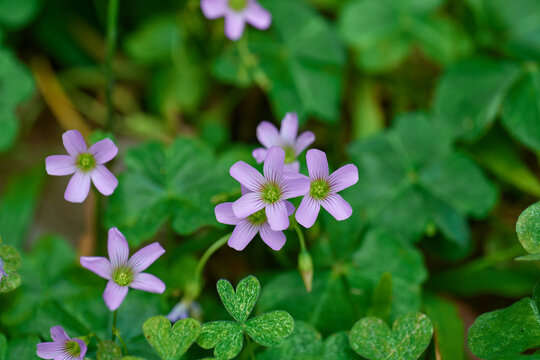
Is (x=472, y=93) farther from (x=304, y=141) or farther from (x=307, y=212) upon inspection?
(x=307, y=212)

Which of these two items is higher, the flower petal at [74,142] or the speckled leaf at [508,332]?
the flower petal at [74,142]

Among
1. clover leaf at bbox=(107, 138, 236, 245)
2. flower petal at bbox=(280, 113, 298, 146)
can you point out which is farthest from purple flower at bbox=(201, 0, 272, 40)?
flower petal at bbox=(280, 113, 298, 146)

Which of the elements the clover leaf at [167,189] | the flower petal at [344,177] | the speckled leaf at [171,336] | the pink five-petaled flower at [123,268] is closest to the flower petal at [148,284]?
the pink five-petaled flower at [123,268]

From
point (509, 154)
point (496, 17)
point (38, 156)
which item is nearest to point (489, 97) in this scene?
point (509, 154)

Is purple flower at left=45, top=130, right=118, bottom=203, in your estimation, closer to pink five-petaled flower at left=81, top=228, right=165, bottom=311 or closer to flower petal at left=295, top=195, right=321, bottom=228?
pink five-petaled flower at left=81, top=228, right=165, bottom=311

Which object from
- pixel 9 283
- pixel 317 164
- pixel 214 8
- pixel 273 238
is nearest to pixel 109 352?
pixel 9 283

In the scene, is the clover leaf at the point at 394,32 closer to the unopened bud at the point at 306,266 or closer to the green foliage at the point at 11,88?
the unopened bud at the point at 306,266
